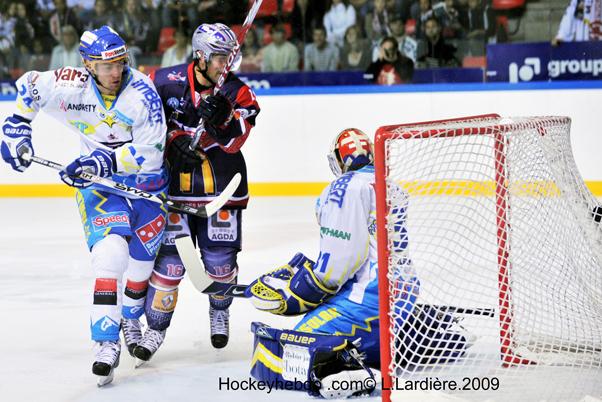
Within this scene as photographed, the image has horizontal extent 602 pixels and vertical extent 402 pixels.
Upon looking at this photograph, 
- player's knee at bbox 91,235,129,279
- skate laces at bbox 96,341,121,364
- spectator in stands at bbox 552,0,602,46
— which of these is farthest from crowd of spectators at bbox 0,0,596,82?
skate laces at bbox 96,341,121,364

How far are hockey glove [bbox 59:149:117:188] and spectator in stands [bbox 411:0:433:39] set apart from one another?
457cm

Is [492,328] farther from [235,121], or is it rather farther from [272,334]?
[235,121]

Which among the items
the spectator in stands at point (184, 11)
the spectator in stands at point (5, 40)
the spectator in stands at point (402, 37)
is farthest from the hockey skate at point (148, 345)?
the spectator in stands at point (5, 40)

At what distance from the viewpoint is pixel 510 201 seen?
3.38 metres

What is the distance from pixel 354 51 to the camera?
7.90 metres

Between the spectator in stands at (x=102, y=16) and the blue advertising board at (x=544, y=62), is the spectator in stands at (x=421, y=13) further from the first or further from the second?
the spectator in stands at (x=102, y=16)

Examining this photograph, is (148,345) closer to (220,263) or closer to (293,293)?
(220,263)

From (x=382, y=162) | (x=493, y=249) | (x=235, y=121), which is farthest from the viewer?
(x=235, y=121)

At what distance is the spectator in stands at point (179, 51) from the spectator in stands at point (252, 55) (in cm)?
41

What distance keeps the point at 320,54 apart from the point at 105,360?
4.85 metres

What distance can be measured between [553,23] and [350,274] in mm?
4598

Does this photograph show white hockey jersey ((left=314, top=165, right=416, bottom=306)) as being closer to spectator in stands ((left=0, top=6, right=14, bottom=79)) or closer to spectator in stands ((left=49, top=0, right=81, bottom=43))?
spectator in stands ((left=49, top=0, right=81, bottom=43))

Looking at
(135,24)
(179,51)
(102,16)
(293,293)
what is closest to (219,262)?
(293,293)

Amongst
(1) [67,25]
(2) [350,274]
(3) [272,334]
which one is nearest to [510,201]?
(2) [350,274]
